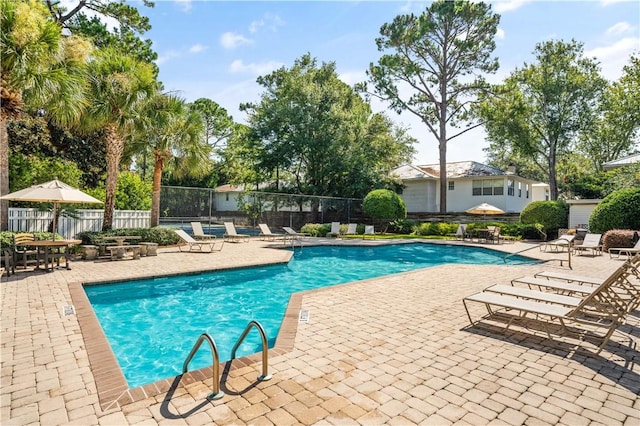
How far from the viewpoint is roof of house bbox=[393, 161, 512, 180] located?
87.5 ft

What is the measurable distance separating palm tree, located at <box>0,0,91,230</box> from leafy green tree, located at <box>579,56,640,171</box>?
93.8 feet

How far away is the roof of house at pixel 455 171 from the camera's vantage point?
26.7m

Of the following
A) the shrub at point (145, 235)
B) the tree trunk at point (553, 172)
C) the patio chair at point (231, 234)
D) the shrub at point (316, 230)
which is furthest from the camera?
the tree trunk at point (553, 172)

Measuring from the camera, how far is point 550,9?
9.88 metres

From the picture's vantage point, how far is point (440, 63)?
83.9 ft

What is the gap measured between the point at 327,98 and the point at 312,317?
71.2 ft

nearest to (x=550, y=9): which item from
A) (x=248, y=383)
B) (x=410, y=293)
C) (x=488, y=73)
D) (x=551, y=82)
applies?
(x=410, y=293)

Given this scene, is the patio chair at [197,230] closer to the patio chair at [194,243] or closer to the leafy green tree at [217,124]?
the patio chair at [194,243]

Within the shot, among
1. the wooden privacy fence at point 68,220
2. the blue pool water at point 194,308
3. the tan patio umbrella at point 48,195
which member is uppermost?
the tan patio umbrella at point 48,195

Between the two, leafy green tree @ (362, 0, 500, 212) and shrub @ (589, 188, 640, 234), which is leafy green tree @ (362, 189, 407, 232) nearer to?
leafy green tree @ (362, 0, 500, 212)

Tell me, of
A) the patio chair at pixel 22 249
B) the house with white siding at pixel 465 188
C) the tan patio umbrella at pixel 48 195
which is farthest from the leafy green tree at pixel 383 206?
the patio chair at pixel 22 249

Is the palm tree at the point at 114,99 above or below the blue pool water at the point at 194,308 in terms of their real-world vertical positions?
above

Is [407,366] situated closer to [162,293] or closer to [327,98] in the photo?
[162,293]

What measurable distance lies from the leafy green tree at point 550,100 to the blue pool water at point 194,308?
1826 centimetres
